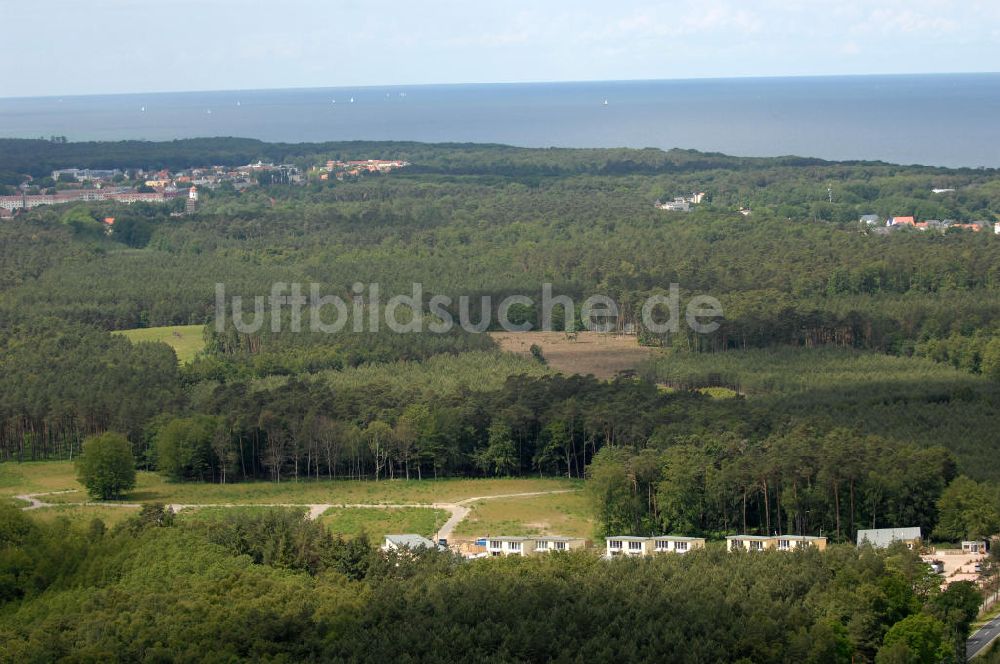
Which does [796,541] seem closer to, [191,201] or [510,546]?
[510,546]

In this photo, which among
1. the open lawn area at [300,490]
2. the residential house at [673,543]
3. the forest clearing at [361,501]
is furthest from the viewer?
the open lawn area at [300,490]

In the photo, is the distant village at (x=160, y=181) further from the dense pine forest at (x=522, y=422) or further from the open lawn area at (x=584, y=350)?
the open lawn area at (x=584, y=350)

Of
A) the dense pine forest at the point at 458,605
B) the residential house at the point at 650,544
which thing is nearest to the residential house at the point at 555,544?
the residential house at the point at 650,544

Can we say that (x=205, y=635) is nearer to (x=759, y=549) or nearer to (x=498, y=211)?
(x=759, y=549)

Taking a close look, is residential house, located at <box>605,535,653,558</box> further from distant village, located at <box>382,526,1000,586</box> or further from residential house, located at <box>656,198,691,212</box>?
residential house, located at <box>656,198,691,212</box>

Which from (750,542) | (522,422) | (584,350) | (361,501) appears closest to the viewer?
(750,542)

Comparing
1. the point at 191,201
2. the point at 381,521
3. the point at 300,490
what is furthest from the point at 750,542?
the point at 191,201
